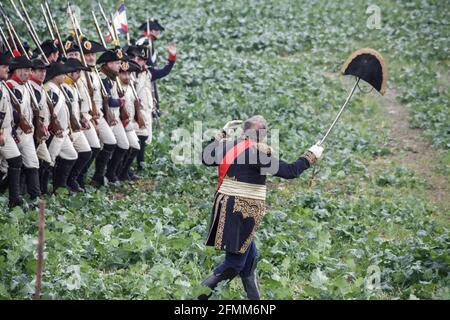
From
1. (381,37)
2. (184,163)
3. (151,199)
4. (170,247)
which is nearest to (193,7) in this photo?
(381,37)

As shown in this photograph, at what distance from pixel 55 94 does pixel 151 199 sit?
1.95 metres

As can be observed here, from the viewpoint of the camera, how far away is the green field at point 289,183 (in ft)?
28.3

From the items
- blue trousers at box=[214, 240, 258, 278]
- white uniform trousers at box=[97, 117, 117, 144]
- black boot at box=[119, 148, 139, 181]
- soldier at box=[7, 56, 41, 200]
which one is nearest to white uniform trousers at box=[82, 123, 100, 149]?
white uniform trousers at box=[97, 117, 117, 144]

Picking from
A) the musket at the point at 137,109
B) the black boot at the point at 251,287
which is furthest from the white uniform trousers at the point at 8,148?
the black boot at the point at 251,287

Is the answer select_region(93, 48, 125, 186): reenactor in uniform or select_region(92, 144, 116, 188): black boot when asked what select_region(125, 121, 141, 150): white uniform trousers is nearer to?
select_region(93, 48, 125, 186): reenactor in uniform

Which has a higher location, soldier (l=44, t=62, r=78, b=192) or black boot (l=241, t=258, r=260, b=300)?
soldier (l=44, t=62, r=78, b=192)

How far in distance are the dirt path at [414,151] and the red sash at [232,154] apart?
6.35m

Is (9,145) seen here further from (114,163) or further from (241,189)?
(241,189)

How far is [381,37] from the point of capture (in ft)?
82.4

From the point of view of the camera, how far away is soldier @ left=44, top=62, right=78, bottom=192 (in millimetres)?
11367

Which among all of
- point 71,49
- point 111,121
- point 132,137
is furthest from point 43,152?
point 132,137

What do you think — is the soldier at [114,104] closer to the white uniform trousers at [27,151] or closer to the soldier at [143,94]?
the soldier at [143,94]

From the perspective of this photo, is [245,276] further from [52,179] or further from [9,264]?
[52,179]

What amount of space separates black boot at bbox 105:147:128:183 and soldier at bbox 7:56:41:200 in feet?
6.15
